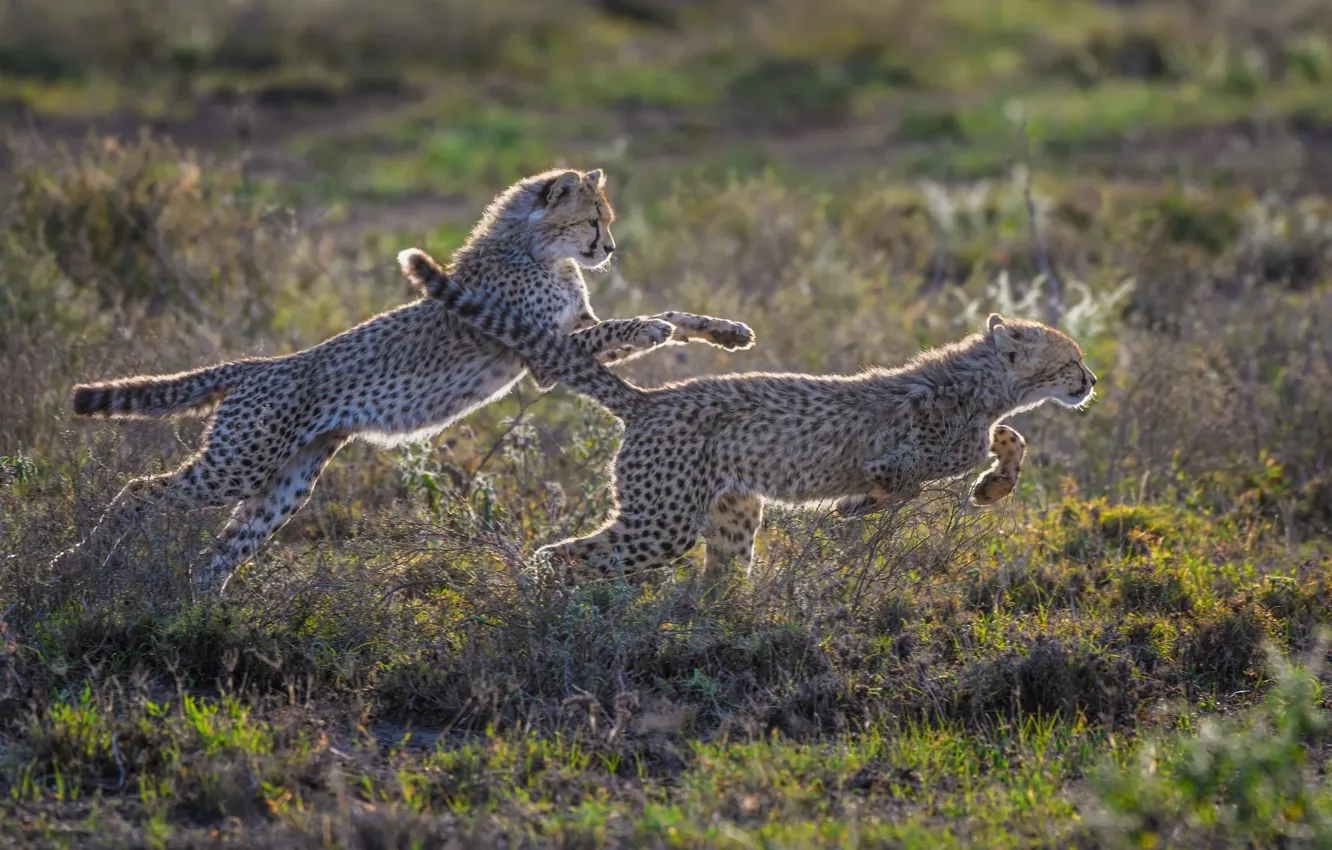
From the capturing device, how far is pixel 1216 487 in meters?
7.52

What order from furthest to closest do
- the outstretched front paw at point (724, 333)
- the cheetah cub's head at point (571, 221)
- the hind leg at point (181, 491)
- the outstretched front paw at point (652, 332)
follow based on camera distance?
the cheetah cub's head at point (571, 221), the outstretched front paw at point (724, 333), the outstretched front paw at point (652, 332), the hind leg at point (181, 491)

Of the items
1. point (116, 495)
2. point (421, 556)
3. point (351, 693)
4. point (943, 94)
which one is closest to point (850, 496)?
point (421, 556)

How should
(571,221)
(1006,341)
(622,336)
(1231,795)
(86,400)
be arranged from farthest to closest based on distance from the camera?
(571,221) < (1006,341) < (622,336) < (86,400) < (1231,795)

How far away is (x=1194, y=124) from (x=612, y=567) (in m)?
13.1

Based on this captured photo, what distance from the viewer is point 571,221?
21.3 feet

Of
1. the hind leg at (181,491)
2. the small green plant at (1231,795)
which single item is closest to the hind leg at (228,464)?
the hind leg at (181,491)

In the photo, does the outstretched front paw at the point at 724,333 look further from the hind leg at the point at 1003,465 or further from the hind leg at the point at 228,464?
the hind leg at the point at 228,464

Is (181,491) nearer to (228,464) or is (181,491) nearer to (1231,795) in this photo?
(228,464)

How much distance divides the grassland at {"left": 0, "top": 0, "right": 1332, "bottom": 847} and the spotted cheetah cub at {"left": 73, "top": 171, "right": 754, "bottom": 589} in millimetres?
203

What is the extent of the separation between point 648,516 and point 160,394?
171 centimetres

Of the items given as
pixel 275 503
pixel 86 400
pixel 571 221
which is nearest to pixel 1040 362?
pixel 571 221

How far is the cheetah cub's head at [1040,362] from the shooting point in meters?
6.36

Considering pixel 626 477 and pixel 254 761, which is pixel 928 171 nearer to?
pixel 626 477

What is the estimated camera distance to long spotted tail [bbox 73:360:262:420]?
5.87m
